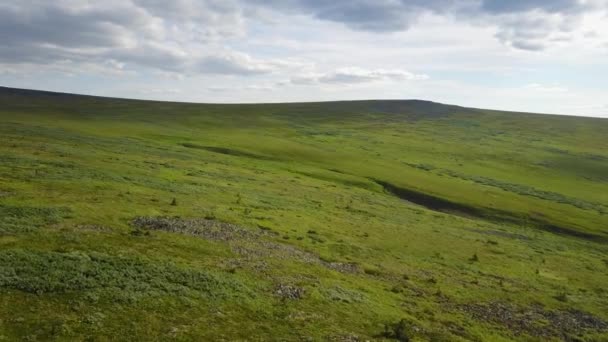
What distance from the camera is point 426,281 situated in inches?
1602

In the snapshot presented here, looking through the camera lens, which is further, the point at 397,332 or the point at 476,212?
the point at 476,212

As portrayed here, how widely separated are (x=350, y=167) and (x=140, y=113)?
117 meters

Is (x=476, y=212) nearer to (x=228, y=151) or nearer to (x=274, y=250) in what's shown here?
(x=274, y=250)

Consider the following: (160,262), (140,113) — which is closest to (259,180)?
(160,262)

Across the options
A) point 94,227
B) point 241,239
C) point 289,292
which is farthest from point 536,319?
point 94,227

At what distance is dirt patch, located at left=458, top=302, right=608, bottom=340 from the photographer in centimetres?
3406

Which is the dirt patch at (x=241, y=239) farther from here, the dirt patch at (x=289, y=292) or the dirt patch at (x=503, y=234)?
the dirt patch at (x=503, y=234)

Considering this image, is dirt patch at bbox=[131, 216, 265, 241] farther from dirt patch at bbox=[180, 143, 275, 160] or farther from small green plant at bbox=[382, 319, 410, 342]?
dirt patch at bbox=[180, 143, 275, 160]

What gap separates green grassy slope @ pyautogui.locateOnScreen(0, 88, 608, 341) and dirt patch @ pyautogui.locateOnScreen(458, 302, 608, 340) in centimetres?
18

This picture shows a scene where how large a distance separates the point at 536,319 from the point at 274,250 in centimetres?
2158

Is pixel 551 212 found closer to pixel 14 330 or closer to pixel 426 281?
pixel 426 281

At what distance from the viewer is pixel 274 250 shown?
40.4m

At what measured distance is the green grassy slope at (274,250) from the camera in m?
25.8

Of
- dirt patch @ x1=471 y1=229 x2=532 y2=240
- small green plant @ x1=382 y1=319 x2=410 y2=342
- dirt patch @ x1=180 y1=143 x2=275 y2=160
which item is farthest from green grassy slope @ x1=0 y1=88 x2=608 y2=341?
dirt patch @ x1=180 y1=143 x2=275 y2=160
